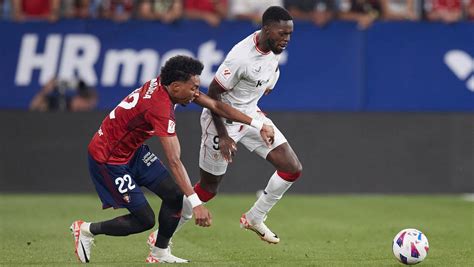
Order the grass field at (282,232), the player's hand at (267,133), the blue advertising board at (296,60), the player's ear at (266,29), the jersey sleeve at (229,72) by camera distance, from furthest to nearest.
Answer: the blue advertising board at (296,60) < the jersey sleeve at (229,72) < the player's ear at (266,29) < the player's hand at (267,133) < the grass field at (282,232)

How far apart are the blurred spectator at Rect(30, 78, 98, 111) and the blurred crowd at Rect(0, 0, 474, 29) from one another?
1306 mm

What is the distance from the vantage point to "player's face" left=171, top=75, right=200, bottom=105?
9.88 m

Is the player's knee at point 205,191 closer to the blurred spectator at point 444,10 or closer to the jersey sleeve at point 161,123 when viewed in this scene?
the jersey sleeve at point 161,123

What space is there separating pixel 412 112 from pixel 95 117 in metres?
6.19

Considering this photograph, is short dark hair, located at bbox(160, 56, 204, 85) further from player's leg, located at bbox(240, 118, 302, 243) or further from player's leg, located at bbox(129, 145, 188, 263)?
player's leg, located at bbox(240, 118, 302, 243)

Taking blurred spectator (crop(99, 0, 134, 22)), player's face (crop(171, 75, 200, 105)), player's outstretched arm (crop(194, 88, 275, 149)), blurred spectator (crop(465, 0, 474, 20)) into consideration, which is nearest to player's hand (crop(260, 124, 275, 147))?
player's outstretched arm (crop(194, 88, 275, 149))

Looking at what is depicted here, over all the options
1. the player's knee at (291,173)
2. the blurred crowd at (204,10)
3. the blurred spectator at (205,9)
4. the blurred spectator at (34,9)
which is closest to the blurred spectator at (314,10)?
the blurred crowd at (204,10)

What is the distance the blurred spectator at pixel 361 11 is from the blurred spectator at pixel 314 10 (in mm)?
237

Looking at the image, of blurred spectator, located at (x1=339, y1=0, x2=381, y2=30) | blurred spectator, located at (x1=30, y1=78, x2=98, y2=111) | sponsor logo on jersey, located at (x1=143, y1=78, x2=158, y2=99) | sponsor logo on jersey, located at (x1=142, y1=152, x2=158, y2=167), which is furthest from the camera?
blurred spectator, located at (x1=339, y1=0, x2=381, y2=30)

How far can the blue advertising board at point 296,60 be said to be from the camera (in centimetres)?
1959

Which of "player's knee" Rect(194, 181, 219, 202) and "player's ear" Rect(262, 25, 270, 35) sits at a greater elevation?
"player's ear" Rect(262, 25, 270, 35)

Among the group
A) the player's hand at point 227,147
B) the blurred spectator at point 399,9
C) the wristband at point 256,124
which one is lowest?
the blurred spectator at point 399,9

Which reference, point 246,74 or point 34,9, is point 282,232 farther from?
point 34,9

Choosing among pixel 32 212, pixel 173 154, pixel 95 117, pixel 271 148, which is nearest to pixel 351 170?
pixel 95 117
